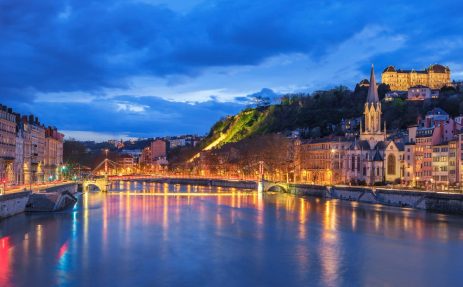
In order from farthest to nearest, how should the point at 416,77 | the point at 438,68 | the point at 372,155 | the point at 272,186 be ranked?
the point at 438,68 < the point at 416,77 < the point at 272,186 < the point at 372,155

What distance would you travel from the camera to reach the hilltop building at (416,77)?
117 metres

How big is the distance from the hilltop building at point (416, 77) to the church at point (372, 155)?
44.9 metres

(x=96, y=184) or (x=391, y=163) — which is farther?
(x=96, y=184)

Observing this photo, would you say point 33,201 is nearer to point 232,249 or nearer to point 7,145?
point 7,145

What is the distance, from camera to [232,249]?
27.9 meters

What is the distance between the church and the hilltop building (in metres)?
44.9

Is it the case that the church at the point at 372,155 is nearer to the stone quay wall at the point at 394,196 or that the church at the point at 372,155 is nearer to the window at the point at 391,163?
the window at the point at 391,163

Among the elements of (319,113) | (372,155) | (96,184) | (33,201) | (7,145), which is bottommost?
(33,201)

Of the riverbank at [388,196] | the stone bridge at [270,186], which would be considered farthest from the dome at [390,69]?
the stone bridge at [270,186]

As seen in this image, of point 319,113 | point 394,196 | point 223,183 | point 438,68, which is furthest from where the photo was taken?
point 438,68

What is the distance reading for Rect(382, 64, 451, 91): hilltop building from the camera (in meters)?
117

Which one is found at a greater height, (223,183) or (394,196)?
(223,183)

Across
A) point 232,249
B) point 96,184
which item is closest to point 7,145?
point 96,184

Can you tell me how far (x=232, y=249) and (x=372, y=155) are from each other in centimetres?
4334
